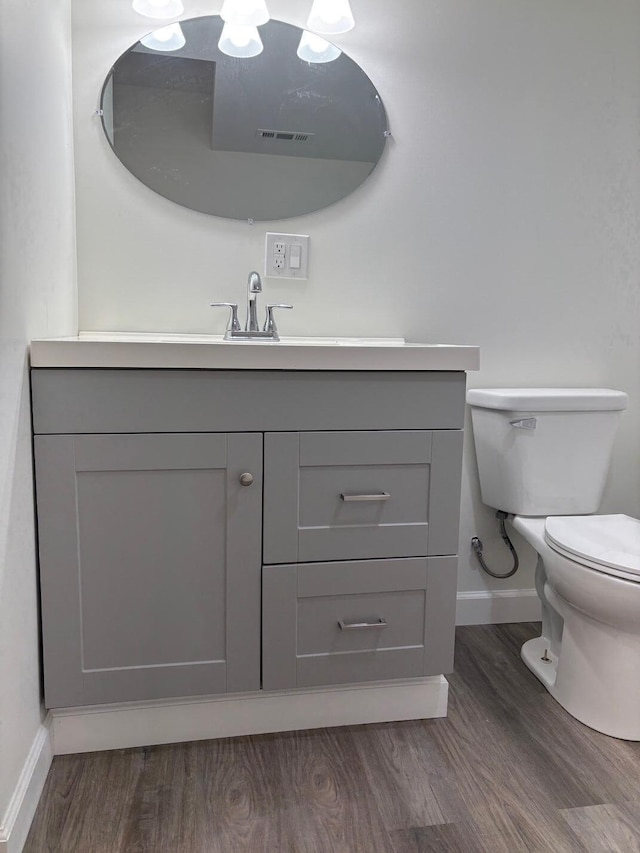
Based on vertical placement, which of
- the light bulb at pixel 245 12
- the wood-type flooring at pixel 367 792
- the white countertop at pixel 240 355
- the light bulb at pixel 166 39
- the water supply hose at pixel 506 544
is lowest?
the wood-type flooring at pixel 367 792

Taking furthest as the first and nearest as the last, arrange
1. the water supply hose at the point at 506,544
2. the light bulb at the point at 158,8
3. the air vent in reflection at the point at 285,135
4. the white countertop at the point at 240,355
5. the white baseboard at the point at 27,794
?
1. the water supply hose at the point at 506,544
2. the air vent in reflection at the point at 285,135
3. the light bulb at the point at 158,8
4. the white countertop at the point at 240,355
5. the white baseboard at the point at 27,794

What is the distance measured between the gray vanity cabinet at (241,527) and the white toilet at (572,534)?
0.33m

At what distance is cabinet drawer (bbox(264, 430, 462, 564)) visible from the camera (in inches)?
54.9

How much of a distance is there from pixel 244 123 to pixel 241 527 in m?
1.14

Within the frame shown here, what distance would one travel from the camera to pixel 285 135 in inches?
70.7

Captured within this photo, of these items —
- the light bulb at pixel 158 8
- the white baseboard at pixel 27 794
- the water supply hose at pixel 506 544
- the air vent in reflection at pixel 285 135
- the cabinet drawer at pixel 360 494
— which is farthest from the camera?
the water supply hose at pixel 506 544

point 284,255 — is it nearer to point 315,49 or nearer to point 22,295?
point 315,49

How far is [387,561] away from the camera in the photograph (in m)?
1.46

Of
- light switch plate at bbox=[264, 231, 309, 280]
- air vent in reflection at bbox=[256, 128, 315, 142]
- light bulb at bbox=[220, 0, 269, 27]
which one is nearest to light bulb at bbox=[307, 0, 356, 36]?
light bulb at bbox=[220, 0, 269, 27]

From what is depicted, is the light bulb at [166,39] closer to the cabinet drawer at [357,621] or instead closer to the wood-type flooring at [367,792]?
the cabinet drawer at [357,621]

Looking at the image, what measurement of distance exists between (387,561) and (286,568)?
24 centimetres

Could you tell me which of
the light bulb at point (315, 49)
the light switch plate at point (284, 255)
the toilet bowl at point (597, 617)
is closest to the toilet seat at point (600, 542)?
the toilet bowl at point (597, 617)

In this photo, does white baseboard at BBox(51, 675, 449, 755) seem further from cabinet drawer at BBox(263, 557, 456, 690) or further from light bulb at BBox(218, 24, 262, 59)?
light bulb at BBox(218, 24, 262, 59)

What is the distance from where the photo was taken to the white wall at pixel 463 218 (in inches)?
69.4
